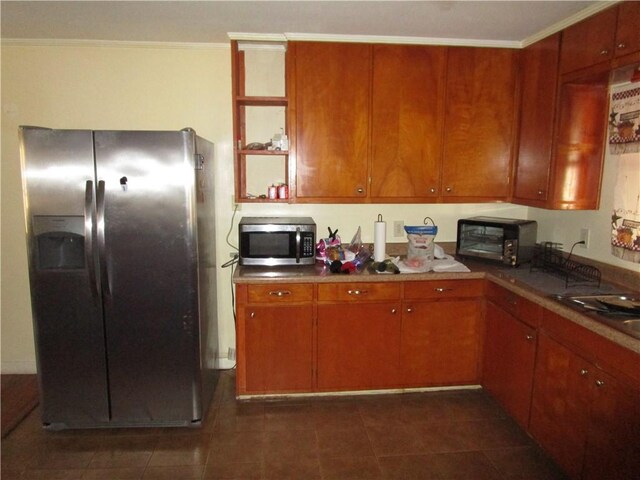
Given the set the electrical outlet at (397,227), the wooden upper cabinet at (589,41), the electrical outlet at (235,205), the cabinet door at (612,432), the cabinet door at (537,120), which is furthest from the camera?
the electrical outlet at (397,227)

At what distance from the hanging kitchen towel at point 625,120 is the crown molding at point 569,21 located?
433 mm

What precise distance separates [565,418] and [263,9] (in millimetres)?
2621

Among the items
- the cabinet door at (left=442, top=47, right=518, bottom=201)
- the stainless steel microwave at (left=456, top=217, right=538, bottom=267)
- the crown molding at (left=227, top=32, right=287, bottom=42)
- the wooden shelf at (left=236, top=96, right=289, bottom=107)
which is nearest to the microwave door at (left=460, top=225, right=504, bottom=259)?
the stainless steel microwave at (left=456, top=217, right=538, bottom=267)

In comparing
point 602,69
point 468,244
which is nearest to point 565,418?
point 468,244

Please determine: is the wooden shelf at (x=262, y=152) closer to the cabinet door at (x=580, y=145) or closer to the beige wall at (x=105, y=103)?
the beige wall at (x=105, y=103)

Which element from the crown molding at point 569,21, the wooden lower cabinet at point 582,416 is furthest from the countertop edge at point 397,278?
the crown molding at point 569,21

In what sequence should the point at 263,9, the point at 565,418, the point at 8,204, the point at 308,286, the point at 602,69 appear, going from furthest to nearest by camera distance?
the point at 8,204 → the point at 308,286 → the point at 263,9 → the point at 602,69 → the point at 565,418

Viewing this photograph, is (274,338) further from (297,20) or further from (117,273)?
(297,20)

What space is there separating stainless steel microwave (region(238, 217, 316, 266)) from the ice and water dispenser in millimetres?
935

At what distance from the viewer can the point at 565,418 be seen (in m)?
2.06

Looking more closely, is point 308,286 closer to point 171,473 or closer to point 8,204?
point 171,473

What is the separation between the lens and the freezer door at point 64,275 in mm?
2289

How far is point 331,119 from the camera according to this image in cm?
286

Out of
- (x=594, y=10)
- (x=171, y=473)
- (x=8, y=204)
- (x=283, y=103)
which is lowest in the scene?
(x=171, y=473)
